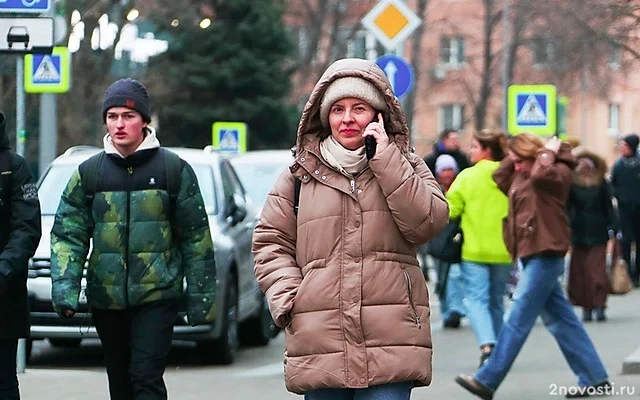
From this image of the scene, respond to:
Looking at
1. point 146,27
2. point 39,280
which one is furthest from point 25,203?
point 146,27

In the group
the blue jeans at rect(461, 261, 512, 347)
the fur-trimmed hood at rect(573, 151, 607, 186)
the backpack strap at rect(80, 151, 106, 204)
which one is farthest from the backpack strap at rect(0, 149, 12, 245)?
the fur-trimmed hood at rect(573, 151, 607, 186)

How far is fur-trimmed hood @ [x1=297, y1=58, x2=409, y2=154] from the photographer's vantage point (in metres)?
5.89

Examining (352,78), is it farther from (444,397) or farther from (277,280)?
(444,397)

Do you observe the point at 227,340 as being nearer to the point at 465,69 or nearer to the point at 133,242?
the point at 133,242

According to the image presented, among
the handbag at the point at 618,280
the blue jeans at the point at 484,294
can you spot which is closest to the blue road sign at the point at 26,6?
the blue jeans at the point at 484,294

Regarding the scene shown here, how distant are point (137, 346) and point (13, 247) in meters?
0.71

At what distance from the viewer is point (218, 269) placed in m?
12.6

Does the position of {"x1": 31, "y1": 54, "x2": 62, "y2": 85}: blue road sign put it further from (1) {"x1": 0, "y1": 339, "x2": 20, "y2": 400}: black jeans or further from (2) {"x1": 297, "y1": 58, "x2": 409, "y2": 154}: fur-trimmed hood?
(2) {"x1": 297, "y1": 58, "x2": 409, "y2": 154}: fur-trimmed hood

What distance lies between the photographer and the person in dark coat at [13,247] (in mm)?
7301

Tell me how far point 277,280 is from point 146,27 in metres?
35.2

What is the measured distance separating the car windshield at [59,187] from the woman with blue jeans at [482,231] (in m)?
2.12

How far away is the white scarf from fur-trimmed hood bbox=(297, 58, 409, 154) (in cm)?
12

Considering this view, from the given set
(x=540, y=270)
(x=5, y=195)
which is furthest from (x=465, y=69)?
(x=5, y=195)

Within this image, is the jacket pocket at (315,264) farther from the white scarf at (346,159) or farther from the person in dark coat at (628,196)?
the person in dark coat at (628,196)
